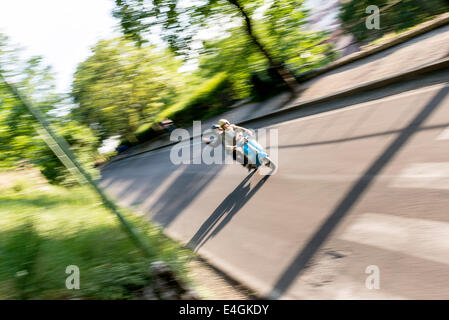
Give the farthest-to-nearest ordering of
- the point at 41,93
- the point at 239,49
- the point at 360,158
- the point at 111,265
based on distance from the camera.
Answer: the point at 239,49 → the point at 41,93 → the point at 360,158 → the point at 111,265

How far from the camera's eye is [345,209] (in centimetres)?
482

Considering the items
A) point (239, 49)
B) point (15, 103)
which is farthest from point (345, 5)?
point (15, 103)

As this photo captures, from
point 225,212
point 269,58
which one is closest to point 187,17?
point 269,58

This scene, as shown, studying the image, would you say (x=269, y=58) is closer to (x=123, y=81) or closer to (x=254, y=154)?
(x=254, y=154)

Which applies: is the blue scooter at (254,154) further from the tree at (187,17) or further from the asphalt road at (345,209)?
the tree at (187,17)

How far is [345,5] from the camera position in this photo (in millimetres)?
12562

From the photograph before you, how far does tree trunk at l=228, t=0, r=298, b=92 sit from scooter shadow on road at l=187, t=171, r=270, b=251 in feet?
26.9

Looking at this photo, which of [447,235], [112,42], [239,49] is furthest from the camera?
[112,42]

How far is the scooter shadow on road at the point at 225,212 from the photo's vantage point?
641 centimetres

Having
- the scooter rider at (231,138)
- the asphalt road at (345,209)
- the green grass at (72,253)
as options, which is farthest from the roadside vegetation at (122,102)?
the scooter rider at (231,138)

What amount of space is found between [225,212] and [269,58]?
981 cm

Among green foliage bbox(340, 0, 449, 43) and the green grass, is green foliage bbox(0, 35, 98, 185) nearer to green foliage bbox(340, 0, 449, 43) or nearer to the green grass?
the green grass
